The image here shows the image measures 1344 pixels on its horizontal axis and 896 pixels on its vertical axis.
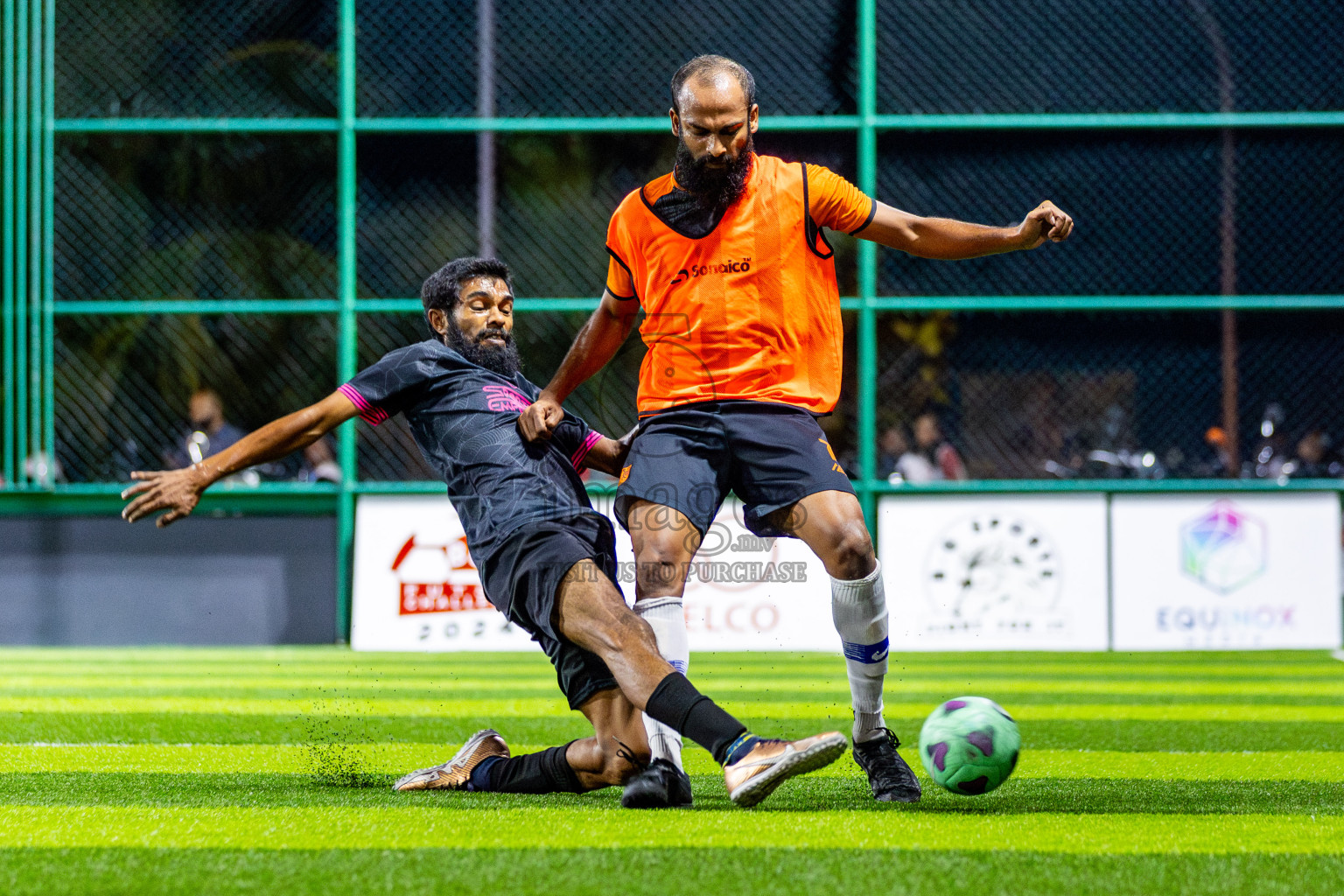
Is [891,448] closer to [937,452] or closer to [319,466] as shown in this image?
[937,452]

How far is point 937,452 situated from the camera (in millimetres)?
12719

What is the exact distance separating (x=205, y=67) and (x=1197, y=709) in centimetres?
1023

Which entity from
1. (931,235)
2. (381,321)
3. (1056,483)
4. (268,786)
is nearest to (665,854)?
(268,786)

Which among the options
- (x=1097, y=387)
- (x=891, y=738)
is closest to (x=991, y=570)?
(x=1097, y=387)

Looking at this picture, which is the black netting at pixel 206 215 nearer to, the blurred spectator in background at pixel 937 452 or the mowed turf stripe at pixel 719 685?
the mowed turf stripe at pixel 719 685

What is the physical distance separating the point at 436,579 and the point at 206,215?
14.3 ft

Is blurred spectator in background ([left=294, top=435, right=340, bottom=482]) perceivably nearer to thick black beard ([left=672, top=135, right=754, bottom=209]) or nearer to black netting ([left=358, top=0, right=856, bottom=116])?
black netting ([left=358, top=0, right=856, bottom=116])

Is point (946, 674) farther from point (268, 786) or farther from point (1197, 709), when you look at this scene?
point (268, 786)

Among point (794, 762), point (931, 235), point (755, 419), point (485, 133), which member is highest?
point (485, 133)

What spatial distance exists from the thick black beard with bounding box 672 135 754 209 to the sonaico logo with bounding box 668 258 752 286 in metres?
0.17

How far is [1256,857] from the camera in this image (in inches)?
125

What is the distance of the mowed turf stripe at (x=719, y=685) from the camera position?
27.1 ft

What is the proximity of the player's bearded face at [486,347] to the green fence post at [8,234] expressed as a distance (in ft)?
30.1

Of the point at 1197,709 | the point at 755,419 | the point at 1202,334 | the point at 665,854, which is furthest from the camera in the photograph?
the point at 1202,334
